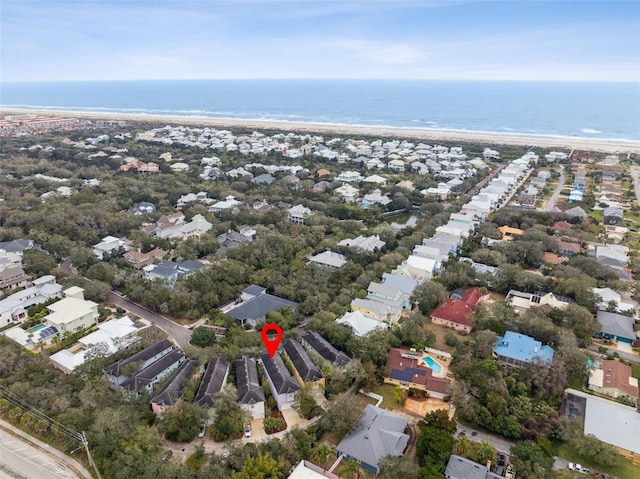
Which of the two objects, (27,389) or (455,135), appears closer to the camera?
(27,389)

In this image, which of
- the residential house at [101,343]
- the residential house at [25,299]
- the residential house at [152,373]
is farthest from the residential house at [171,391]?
the residential house at [25,299]

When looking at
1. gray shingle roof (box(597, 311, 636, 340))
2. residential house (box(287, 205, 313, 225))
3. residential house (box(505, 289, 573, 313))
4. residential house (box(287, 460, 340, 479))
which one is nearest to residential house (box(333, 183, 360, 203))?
residential house (box(287, 205, 313, 225))

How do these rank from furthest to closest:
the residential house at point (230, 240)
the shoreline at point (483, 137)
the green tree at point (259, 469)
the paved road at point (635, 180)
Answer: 1. the shoreline at point (483, 137)
2. the paved road at point (635, 180)
3. the residential house at point (230, 240)
4. the green tree at point (259, 469)

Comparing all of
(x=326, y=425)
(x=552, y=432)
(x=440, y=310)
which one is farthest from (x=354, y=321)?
(x=552, y=432)

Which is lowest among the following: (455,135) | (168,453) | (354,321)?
(168,453)

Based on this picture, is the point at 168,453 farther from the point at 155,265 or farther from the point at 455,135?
the point at 455,135

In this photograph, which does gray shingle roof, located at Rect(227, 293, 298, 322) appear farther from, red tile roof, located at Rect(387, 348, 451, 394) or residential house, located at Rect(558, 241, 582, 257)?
residential house, located at Rect(558, 241, 582, 257)

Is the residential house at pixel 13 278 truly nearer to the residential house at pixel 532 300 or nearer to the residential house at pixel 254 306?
the residential house at pixel 254 306
